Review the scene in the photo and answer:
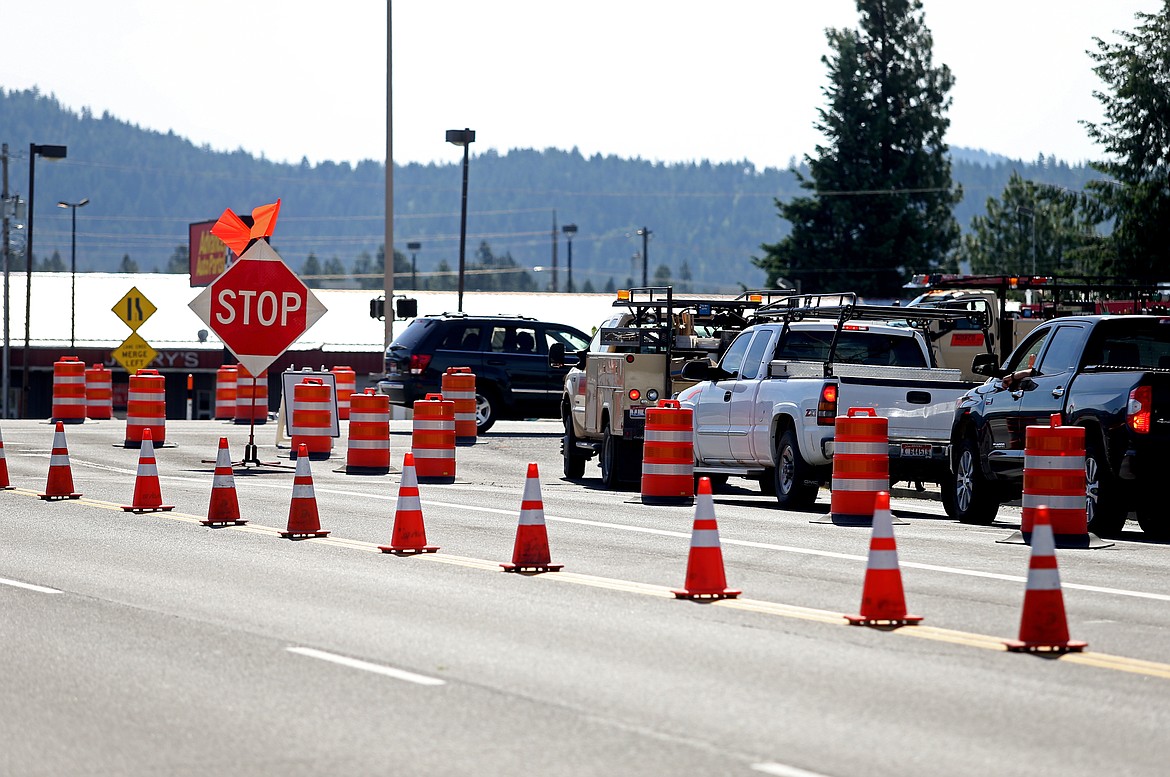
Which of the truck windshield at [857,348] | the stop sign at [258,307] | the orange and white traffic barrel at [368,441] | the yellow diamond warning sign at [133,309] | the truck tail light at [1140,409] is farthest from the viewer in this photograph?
the yellow diamond warning sign at [133,309]

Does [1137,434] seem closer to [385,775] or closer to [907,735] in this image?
[907,735]

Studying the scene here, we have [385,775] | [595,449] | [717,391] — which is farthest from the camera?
[595,449]

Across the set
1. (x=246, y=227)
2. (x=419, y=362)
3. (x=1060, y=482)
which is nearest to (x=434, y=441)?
(x=246, y=227)

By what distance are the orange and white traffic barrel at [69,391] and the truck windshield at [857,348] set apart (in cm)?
2043

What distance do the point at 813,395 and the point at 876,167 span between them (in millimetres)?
65933

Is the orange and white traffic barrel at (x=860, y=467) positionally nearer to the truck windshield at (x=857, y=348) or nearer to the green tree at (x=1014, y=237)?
the truck windshield at (x=857, y=348)

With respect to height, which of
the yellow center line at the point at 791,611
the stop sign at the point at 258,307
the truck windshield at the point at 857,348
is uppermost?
the stop sign at the point at 258,307

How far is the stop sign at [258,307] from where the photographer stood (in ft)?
81.7

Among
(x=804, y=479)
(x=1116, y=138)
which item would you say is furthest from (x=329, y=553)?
(x=1116, y=138)

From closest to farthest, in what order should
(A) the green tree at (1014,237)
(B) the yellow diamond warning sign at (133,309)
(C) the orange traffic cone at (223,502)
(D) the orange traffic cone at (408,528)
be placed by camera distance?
1. (D) the orange traffic cone at (408,528)
2. (C) the orange traffic cone at (223,502)
3. (B) the yellow diamond warning sign at (133,309)
4. (A) the green tree at (1014,237)

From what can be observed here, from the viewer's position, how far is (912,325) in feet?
69.7

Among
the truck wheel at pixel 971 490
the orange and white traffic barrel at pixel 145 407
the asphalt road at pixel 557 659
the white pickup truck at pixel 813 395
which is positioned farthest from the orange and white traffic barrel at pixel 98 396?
the truck wheel at pixel 971 490

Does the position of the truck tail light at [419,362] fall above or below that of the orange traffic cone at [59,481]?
above

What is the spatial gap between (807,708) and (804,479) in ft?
36.4
